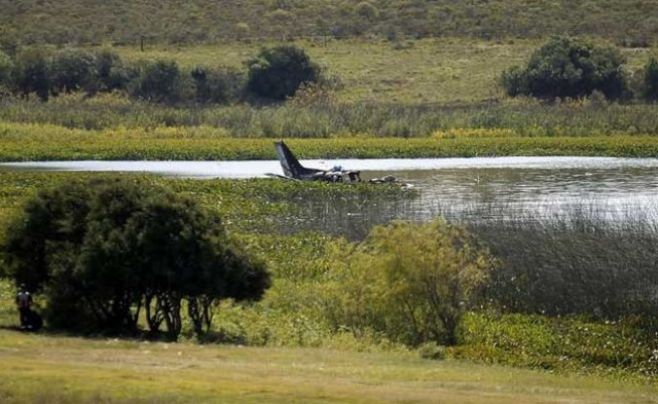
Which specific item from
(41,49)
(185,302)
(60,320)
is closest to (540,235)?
(185,302)

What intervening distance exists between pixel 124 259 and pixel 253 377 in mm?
7427

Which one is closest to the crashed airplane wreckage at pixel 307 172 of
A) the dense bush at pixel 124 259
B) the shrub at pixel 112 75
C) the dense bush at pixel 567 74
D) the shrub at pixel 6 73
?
the dense bush at pixel 124 259

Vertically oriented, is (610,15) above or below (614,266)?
above

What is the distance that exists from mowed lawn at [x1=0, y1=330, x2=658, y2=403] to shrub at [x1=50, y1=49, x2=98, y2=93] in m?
82.9

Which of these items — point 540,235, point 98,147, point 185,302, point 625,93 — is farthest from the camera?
point 625,93

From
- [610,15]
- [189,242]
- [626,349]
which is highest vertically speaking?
[610,15]

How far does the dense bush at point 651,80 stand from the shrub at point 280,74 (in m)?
23.0

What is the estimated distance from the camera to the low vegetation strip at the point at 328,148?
8425cm

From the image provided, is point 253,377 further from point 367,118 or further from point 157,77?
point 157,77

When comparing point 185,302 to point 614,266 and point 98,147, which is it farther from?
point 98,147

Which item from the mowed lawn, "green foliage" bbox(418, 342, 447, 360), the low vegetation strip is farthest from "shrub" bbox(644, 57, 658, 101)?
the mowed lawn

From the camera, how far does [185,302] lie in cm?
3631

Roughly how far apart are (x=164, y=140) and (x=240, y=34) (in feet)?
144

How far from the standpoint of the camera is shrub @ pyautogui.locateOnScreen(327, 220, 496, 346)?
3391 centimetres
